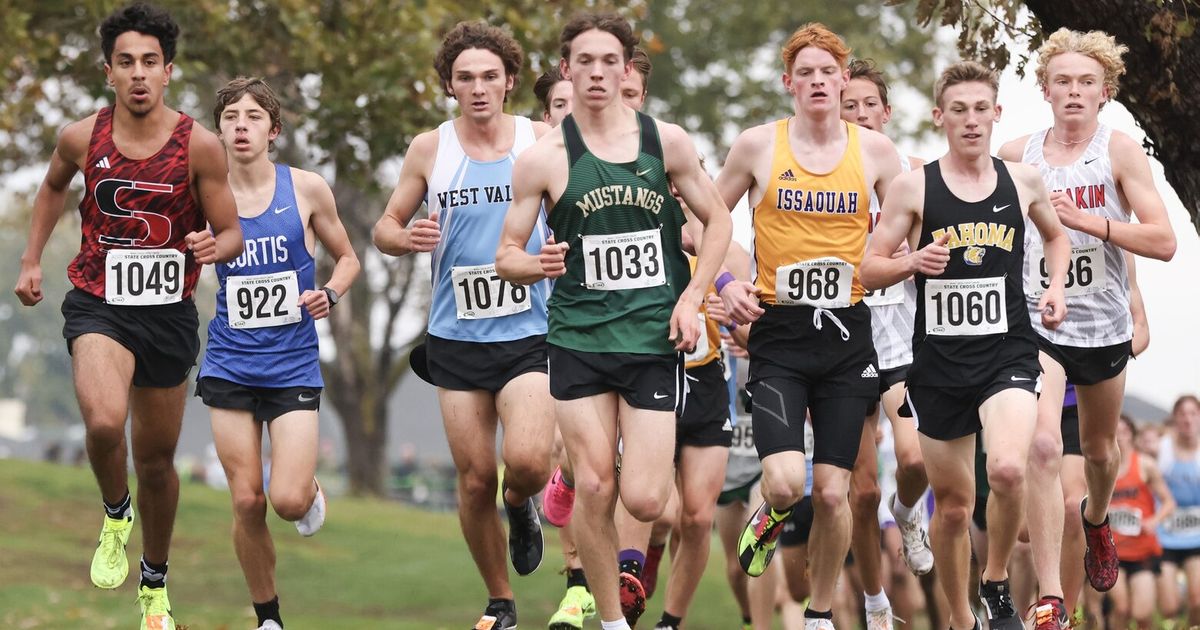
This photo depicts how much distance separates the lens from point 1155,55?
989 cm

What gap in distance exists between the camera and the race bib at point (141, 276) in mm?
8383

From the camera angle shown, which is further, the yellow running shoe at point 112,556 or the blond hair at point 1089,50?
the blond hair at point 1089,50

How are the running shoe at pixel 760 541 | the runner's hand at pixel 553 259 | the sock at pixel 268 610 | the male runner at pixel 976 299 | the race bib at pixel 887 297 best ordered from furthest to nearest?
the race bib at pixel 887 297, the sock at pixel 268 610, the running shoe at pixel 760 541, the male runner at pixel 976 299, the runner's hand at pixel 553 259

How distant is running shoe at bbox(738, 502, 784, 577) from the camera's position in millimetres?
8531

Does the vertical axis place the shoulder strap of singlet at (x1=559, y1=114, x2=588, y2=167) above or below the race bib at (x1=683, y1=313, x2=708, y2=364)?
above

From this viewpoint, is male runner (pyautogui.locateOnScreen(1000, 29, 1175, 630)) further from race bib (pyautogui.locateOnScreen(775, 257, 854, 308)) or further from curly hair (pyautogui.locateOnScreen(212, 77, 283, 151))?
curly hair (pyautogui.locateOnScreen(212, 77, 283, 151))

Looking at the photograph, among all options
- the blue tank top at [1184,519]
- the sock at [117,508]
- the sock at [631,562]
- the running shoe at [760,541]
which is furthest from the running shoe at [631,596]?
the blue tank top at [1184,519]

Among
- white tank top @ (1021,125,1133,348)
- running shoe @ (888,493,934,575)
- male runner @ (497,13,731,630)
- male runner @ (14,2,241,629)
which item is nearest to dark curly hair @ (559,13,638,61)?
male runner @ (497,13,731,630)

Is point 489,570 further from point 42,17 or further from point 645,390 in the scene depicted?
point 42,17

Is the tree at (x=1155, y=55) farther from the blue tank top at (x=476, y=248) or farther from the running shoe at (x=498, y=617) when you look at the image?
the running shoe at (x=498, y=617)

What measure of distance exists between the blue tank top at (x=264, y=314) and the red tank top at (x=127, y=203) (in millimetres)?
418

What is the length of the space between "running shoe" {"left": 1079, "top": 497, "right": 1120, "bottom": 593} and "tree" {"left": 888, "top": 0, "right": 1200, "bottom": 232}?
187cm

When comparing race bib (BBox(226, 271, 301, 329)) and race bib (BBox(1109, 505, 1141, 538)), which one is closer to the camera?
race bib (BBox(226, 271, 301, 329))

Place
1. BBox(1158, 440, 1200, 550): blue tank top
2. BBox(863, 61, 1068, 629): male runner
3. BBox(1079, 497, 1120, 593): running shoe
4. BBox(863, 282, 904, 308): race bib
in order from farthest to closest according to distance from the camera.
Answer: BBox(1158, 440, 1200, 550): blue tank top, BBox(863, 282, 904, 308): race bib, BBox(1079, 497, 1120, 593): running shoe, BBox(863, 61, 1068, 629): male runner
